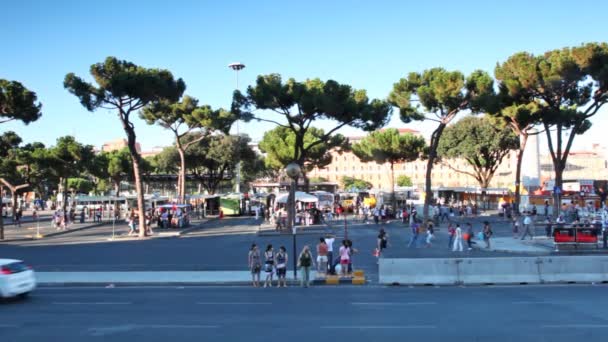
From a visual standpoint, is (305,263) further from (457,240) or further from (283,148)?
(283,148)

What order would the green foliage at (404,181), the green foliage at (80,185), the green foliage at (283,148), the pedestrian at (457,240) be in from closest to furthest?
1. the pedestrian at (457,240)
2. the green foliage at (283,148)
3. the green foliage at (80,185)
4. the green foliage at (404,181)

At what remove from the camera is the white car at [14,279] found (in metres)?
14.0

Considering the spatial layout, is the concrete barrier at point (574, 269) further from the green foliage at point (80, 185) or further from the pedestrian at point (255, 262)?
the green foliage at point (80, 185)

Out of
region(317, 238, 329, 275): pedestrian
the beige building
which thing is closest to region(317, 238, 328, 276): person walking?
region(317, 238, 329, 275): pedestrian

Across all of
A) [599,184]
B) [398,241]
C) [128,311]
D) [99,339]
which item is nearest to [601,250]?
[398,241]

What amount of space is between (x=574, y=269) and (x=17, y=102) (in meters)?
30.8

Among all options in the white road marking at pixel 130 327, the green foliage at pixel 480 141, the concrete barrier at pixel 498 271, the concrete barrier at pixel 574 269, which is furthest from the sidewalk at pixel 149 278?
the green foliage at pixel 480 141

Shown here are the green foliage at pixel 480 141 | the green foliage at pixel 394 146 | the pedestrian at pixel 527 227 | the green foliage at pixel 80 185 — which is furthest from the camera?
the green foliage at pixel 80 185

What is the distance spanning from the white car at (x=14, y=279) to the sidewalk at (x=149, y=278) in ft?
10.3

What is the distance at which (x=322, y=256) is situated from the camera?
61.1 feet

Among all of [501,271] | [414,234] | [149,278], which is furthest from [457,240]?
[149,278]

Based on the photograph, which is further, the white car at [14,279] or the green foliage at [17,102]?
the green foliage at [17,102]

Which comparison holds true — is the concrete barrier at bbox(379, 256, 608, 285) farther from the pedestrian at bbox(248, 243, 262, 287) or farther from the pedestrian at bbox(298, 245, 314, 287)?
the pedestrian at bbox(248, 243, 262, 287)

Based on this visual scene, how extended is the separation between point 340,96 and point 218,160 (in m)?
34.3
